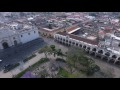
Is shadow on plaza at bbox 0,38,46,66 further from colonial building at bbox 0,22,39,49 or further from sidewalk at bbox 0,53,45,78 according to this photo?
sidewalk at bbox 0,53,45,78

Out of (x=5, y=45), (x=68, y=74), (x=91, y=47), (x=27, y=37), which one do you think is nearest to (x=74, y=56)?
(x=68, y=74)

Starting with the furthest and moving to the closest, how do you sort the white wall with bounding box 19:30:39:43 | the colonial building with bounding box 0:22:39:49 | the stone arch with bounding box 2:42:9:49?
the white wall with bounding box 19:30:39:43
the stone arch with bounding box 2:42:9:49
the colonial building with bounding box 0:22:39:49

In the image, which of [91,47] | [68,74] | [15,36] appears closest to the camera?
[68,74]

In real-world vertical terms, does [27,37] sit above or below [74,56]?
below

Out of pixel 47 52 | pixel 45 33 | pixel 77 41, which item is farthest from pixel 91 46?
pixel 45 33

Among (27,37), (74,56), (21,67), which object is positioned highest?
(74,56)

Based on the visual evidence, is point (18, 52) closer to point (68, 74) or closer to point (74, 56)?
point (68, 74)

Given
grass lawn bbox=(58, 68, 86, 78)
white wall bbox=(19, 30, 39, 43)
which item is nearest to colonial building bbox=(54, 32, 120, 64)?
white wall bbox=(19, 30, 39, 43)

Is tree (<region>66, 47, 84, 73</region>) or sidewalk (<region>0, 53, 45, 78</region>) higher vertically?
tree (<region>66, 47, 84, 73</region>)
